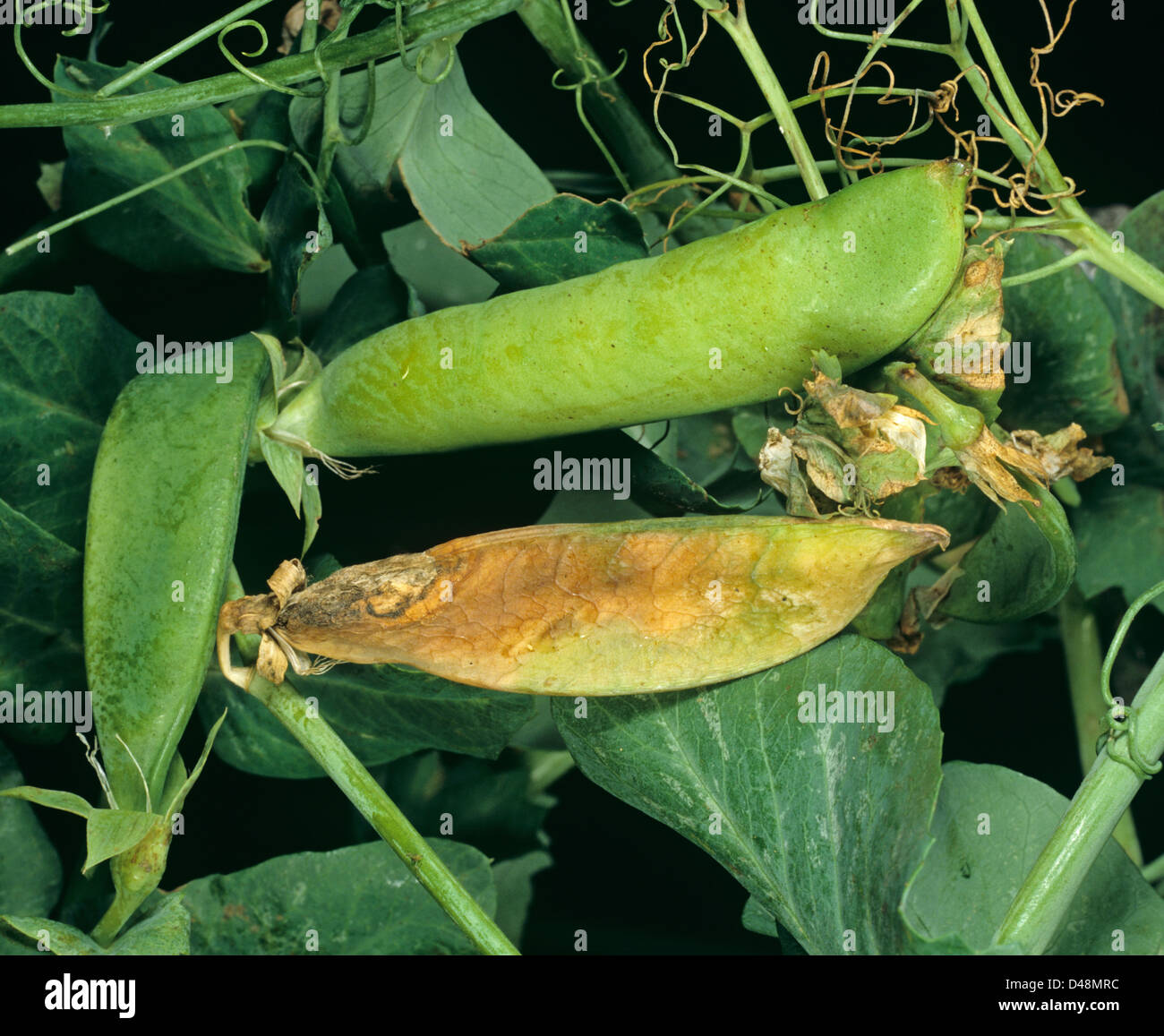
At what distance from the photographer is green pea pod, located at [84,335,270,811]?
0.71 meters

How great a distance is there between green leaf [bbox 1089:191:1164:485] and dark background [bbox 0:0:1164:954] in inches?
5.3

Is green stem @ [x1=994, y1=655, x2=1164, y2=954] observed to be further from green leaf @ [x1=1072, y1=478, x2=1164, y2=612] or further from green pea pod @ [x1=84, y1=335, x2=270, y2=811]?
green pea pod @ [x1=84, y1=335, x2=270, y2=811]

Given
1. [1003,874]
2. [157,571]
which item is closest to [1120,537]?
[1003,874]

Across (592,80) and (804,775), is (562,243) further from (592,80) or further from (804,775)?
(804,775)

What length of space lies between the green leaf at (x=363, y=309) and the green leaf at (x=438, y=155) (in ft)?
0.19

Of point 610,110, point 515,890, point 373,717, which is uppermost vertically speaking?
point 610,110

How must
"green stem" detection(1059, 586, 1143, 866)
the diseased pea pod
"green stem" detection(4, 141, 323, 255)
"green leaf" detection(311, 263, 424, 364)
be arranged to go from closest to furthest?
the diseased pea pod, "green stem" detection(4, 141, 323, 255), "green leaf" detection(311, 263, 424, 364), "green stem" detection(1059, 586, 1143, 866)

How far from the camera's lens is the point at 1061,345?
A: 0.90 metres

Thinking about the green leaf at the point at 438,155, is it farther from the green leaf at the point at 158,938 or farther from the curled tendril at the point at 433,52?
the green leaf at the point at 158,938

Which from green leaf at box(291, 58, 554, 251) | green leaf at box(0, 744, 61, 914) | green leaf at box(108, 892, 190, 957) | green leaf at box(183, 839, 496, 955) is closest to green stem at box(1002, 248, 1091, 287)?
green leaf at box(291, 58, 554, 251)

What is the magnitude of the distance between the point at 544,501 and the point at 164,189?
0.38 metres

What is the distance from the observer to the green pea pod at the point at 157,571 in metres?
0.71

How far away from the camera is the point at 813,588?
0.70m
